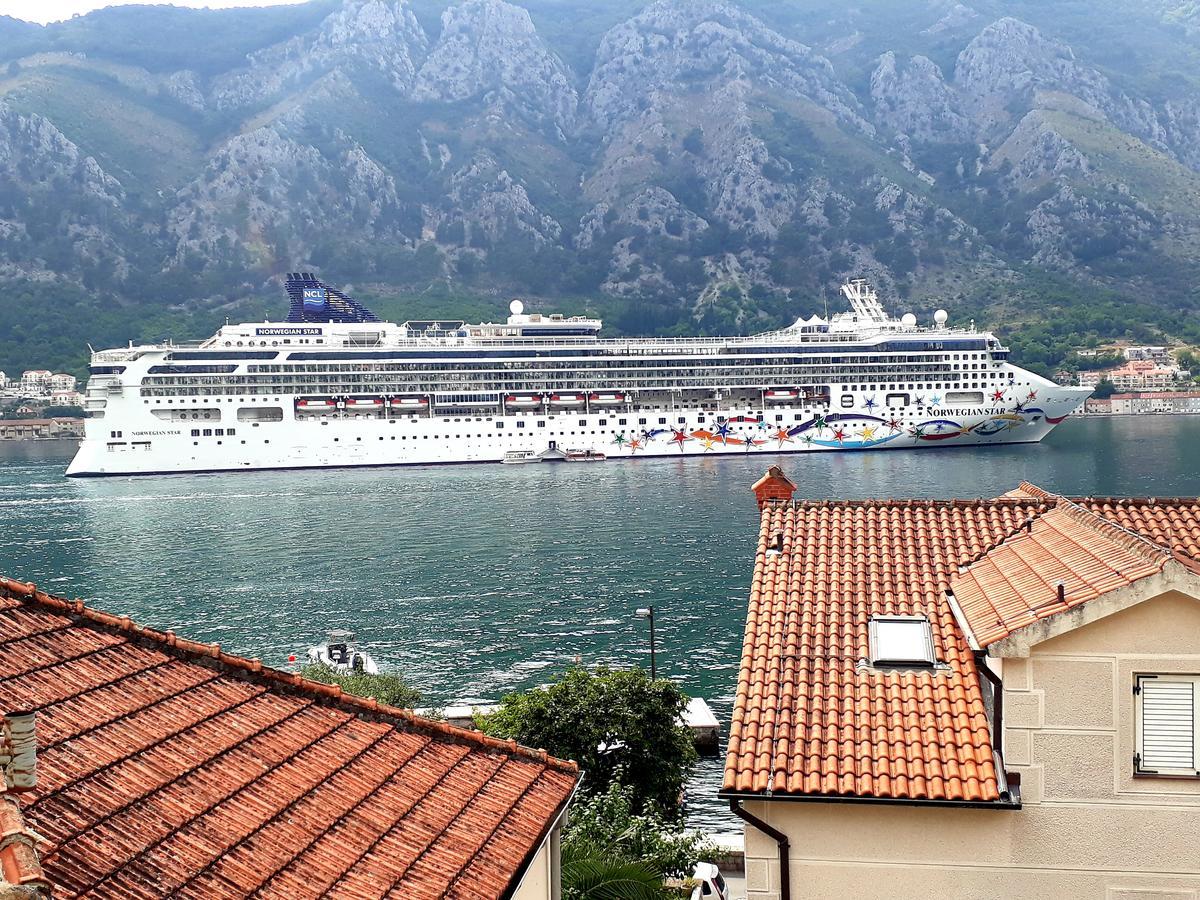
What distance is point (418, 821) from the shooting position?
5.27m

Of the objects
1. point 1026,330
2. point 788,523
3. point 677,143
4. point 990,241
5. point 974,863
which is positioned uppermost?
point 677,143

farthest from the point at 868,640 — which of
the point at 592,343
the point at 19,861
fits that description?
the point at 592,343

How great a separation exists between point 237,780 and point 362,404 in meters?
75.5

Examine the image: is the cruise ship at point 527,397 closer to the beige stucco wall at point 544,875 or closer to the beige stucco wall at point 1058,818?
the beige stucco wall at point 544,875

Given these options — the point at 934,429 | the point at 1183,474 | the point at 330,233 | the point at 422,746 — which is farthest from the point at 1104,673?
the point at 330,233

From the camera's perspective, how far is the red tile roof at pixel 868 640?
249 inches

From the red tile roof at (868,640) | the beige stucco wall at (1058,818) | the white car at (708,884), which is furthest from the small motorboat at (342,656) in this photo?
the beige stucco wall at (1058,818)

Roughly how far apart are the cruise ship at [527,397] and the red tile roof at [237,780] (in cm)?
7222

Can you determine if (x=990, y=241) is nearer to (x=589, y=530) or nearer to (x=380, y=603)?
(x=589, y=530)

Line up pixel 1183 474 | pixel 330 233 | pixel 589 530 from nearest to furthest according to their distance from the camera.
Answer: pixel 589 530 < pixel 1183 474 < pixel 330 233

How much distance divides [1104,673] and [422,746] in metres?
3.57

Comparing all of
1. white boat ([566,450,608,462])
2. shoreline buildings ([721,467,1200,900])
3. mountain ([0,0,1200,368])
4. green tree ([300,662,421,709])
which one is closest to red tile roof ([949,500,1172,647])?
shoreline buildings ([721,467,1200,900])

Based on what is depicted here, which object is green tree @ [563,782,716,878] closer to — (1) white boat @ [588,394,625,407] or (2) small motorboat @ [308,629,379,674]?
(2) small motorboat @ [308,629,379,674]

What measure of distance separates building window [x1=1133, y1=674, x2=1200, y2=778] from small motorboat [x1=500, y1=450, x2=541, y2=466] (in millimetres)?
71570
